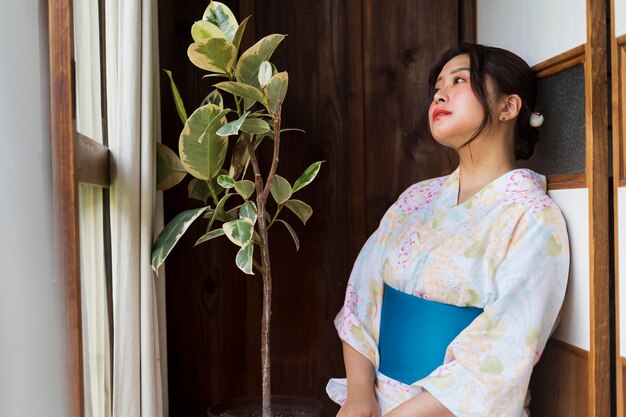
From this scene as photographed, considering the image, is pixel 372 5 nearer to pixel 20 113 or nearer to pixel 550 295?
pixel 550 295

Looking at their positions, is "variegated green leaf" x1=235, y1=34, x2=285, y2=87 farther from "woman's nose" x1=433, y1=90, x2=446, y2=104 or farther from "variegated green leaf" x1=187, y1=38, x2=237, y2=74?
"woman's nose" x1=433, y1=90, x2=446, y2=104

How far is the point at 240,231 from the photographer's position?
5.71ft

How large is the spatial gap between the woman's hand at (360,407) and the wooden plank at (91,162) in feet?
2.73

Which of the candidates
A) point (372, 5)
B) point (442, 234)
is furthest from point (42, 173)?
point (372, 5)

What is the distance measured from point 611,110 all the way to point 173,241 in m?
1.08

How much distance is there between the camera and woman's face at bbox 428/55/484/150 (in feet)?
6.04

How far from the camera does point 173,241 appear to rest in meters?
1.77

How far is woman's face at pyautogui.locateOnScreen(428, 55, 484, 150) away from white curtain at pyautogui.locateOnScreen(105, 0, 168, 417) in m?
0.76

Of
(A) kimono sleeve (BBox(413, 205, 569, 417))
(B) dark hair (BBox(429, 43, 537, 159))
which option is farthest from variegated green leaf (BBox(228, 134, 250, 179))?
(A) kimono sleeve (BBox(413, 205, 569, 417))

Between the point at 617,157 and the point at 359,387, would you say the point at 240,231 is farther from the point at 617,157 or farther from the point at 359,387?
the point at 617,157

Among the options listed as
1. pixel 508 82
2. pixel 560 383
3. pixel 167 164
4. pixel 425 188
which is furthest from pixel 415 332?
pixel 167 164

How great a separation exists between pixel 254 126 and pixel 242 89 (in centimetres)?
10

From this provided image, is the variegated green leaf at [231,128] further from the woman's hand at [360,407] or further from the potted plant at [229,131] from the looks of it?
the woman's hand at [360,407]

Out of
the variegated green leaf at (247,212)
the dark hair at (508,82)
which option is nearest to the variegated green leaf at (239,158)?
the variegated green leaf at (247,212)
